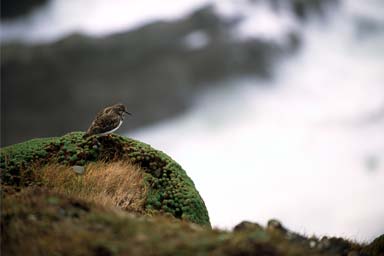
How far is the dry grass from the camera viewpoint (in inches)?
498

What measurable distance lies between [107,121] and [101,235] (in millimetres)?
5659

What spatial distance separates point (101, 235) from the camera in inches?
304

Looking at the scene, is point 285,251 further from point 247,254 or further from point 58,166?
point 58,166

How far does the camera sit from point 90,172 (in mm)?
13125

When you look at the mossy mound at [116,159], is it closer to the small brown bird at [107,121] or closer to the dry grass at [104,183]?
the dry grass at [104,183]

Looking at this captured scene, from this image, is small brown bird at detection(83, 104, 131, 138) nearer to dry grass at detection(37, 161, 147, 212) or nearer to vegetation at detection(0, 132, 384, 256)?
vegetation at detection(0, 132, 384, 256)

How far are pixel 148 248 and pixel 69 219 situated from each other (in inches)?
62.4

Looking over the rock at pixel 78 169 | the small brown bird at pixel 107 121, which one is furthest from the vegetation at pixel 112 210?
the small brown bird at pixel 107 121

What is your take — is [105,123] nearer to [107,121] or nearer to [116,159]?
[107,121]

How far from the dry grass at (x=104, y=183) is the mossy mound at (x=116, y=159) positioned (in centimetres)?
23

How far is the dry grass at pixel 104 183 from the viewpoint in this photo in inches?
498

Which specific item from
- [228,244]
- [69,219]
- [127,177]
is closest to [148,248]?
[228,244]

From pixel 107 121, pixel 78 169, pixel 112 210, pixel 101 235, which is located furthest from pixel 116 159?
pixel 101 235

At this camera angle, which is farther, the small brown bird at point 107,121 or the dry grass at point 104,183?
the small brown bird at point 107,121
